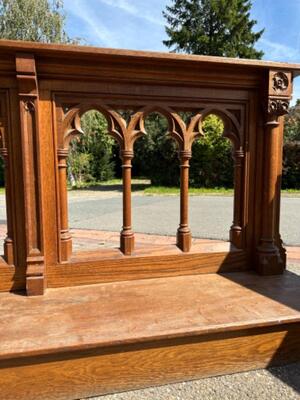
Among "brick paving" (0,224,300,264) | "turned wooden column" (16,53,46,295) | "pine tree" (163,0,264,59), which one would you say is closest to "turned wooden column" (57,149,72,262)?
"turned wooden column" (16,53,46,295)

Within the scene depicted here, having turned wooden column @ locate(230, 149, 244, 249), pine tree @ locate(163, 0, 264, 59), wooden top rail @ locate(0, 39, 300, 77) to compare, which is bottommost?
turned wooden column @ locate(230, 149, 244, 249)

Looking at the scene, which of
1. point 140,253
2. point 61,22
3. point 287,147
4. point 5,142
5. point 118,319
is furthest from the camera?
point 287,147

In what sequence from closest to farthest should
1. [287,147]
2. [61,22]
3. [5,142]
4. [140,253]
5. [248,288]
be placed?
[5,142], [248,288], [140,253], [61,22], [287,147]

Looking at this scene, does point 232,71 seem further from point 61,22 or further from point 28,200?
point 61,22

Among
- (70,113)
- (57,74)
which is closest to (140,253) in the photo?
(70,113)

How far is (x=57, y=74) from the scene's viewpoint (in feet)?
7.20

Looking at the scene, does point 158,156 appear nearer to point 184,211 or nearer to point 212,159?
point 212,159

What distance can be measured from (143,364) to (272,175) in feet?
5.37

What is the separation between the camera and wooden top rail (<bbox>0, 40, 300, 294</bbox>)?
215cm

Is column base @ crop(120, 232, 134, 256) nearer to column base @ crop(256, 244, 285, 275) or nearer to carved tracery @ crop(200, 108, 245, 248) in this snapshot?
carved tracery @ crop(200, 108, 245, 248)

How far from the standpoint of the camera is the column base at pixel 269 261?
8.48 ft

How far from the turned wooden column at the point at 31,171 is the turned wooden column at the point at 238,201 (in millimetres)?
1466

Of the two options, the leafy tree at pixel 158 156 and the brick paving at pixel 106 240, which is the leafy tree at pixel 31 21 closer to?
the leafy tree at pixel 158 156

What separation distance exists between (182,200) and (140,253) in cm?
51
